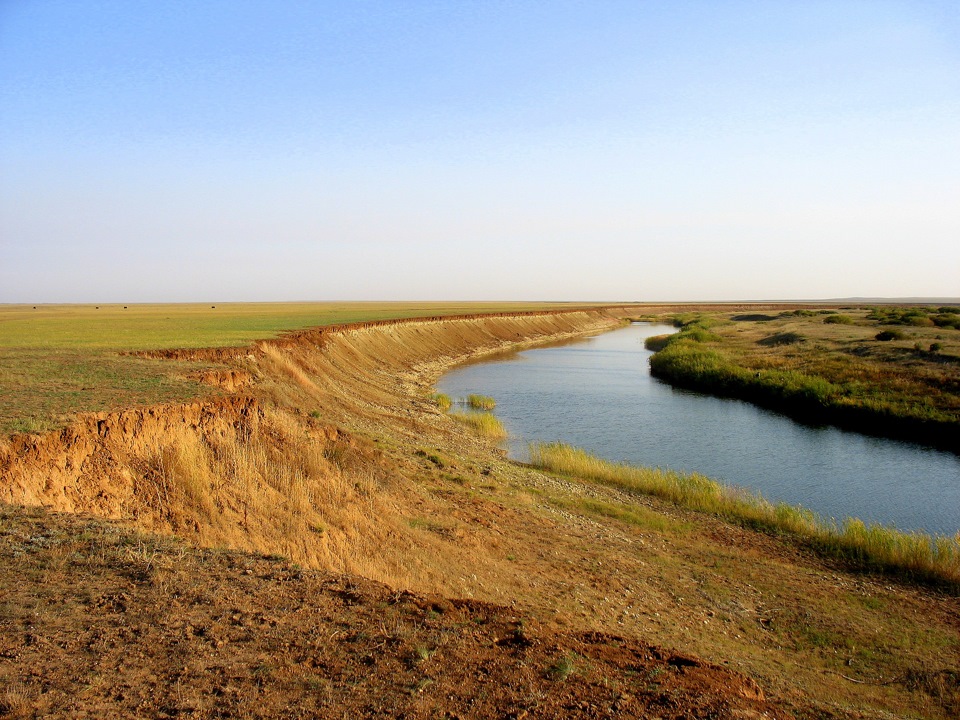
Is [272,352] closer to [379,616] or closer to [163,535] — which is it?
[163,535]

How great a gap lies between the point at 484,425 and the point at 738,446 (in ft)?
31.5

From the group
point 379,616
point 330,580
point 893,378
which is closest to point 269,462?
point 330,580

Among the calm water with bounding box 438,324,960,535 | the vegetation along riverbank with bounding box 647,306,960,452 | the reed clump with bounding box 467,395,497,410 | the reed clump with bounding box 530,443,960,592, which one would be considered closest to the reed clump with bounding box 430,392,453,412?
the reed clump with bounding box 467,395,497,410

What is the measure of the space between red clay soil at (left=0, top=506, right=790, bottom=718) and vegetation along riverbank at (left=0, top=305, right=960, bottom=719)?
26 mm

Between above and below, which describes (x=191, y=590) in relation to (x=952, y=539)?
above

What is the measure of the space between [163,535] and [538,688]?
Answer: 553cm

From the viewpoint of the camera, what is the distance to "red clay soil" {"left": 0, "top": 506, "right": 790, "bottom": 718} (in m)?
5.11

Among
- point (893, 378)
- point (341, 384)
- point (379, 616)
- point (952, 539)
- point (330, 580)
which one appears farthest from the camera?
point (893, 378)

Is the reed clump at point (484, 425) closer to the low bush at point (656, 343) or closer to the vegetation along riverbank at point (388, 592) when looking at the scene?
the vegetation along riverbank at point (388, 592)

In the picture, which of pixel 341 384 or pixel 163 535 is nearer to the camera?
pixel 163 535

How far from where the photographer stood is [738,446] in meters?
24.1

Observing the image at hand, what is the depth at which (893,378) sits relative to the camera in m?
32.3

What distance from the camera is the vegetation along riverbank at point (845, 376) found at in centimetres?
2681

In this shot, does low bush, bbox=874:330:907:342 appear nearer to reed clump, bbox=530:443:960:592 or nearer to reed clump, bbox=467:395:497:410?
reed clump, bbox=467:395:497:410
